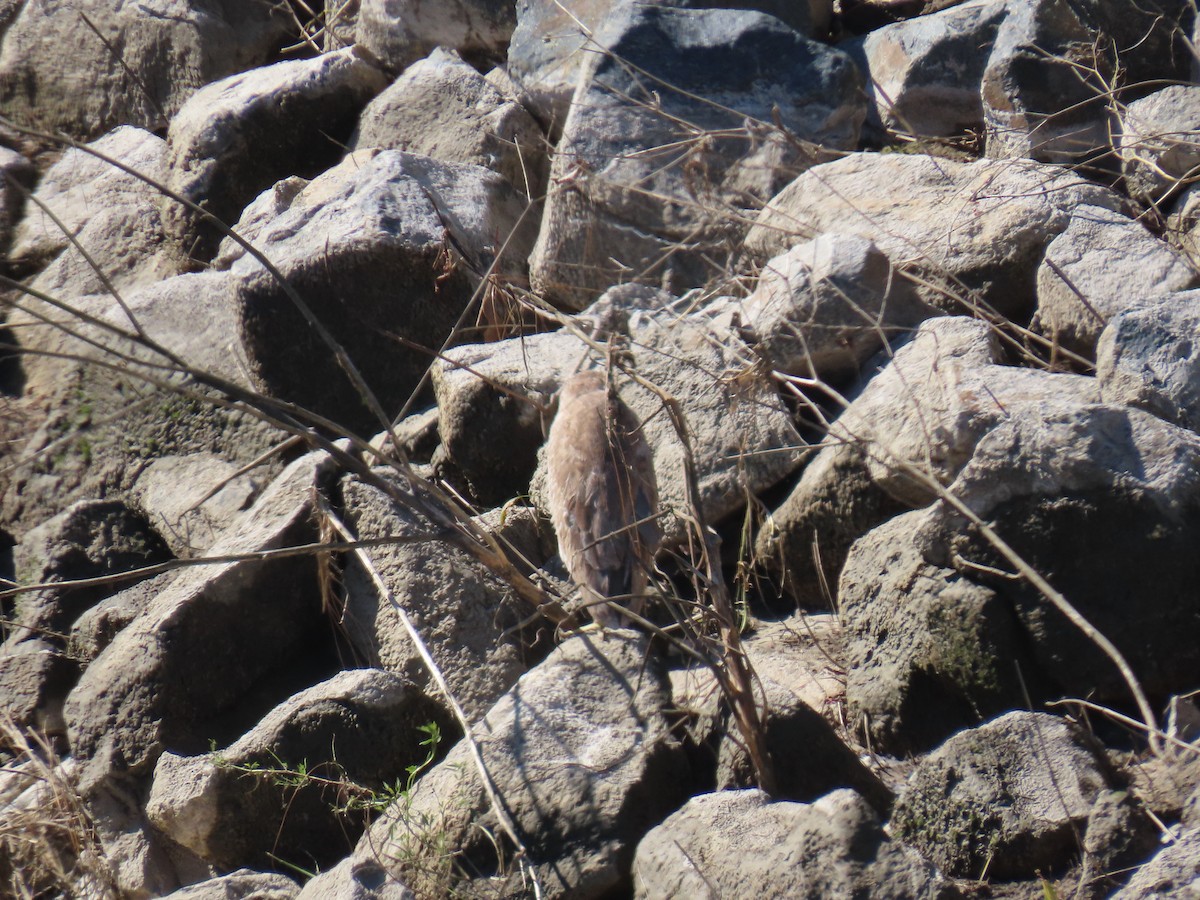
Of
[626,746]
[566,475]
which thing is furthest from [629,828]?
[566,475]

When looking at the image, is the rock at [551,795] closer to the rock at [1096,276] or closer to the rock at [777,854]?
the rock at [777,854]

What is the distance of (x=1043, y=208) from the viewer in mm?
4895

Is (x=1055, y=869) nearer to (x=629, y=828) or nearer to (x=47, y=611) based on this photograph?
(x=629, y=828)

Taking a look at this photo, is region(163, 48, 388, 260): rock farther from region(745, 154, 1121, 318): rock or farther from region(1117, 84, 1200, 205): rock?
region(1117, 84, 1200, 205): rock

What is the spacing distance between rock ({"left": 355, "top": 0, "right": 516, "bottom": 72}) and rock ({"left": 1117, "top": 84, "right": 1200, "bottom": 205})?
3713 mm

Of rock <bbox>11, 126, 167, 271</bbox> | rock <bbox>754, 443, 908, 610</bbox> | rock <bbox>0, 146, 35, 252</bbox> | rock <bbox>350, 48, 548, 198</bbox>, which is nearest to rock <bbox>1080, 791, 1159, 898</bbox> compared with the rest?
rock <bbox>754, 443, 908, 610</bbox>

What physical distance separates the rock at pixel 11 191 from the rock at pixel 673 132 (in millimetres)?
4188

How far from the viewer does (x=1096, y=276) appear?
180 inches

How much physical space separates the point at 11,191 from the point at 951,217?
6.32 m

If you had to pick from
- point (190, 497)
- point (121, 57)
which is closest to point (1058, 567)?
point (190, 497)

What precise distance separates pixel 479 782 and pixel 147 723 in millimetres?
1612

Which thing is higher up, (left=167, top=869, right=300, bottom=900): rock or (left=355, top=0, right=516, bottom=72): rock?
(left=355, top=0, right=516, bottom=72): rock

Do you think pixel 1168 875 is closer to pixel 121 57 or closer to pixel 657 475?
→ pixel 657 475

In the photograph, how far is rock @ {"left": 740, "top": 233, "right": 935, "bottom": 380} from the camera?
475cm
